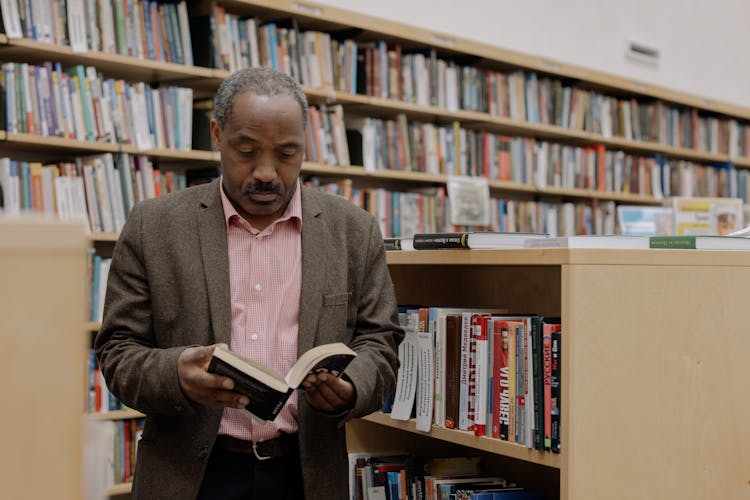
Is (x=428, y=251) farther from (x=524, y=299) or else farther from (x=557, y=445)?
(x=557, y=445)

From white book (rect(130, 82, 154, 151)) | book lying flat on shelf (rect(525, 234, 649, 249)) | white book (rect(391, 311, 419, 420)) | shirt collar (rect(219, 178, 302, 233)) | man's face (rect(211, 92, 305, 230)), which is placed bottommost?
white book (rect(391, 311, 419, 420))

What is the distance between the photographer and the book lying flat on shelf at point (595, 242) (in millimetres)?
1641

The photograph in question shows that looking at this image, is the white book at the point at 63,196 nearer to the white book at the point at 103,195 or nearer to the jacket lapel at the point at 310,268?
the white book at the point at 103,195

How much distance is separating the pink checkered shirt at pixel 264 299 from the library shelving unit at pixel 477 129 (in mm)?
428

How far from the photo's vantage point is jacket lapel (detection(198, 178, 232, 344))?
5.09 feet

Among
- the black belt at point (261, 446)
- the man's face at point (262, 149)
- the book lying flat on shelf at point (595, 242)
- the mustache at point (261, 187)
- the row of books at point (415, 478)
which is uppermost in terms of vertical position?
the man's face at point (262, 149)

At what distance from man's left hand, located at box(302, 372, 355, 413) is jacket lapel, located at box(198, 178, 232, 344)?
17 cm

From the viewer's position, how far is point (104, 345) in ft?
5.13

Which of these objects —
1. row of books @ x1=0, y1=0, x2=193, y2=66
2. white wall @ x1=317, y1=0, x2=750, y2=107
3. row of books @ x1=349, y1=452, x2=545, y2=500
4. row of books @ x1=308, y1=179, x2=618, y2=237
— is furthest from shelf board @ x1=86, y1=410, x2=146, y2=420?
white wall @ x1=317, y1=0, x2=750, y2=107

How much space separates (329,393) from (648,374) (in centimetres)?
61

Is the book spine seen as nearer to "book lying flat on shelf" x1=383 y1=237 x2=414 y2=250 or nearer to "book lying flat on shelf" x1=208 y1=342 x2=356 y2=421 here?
"book lying flat on shelf" x1=383 y1=237 x2=414 y2=250

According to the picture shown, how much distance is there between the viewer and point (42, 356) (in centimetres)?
73

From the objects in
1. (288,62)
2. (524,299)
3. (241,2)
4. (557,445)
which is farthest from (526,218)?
(557,445)

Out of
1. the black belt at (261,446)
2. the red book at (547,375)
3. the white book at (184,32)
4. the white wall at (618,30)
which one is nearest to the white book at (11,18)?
the white book at (184,32)
